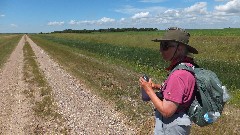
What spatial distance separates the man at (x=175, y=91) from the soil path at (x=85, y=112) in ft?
19.7

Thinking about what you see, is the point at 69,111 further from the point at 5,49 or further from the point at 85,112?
the point at 5,49

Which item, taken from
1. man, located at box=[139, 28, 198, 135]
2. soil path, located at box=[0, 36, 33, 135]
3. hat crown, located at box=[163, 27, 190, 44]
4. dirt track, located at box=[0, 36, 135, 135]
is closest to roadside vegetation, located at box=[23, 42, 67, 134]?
dirt track, located at box=[0, 36, 135, 135]

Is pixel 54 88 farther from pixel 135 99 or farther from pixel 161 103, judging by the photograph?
pixel 161 103

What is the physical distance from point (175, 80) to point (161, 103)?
0.93 ft

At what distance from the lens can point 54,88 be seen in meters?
16.5

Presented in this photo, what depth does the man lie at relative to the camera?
11.7 feet

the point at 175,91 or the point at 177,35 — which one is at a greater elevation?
the point at 177,35

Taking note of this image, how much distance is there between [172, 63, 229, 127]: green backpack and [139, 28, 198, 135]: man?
0.06m

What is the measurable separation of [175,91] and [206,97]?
0.31 meters

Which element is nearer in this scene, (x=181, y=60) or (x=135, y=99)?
(x=181, y=60)

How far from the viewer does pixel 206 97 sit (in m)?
3.55

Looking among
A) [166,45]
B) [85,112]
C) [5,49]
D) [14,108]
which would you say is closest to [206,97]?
[166,45]

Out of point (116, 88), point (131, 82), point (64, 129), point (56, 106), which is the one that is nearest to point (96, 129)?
point (64, 129)

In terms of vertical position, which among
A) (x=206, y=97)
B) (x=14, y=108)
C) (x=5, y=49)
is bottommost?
(x=5, y=49)
